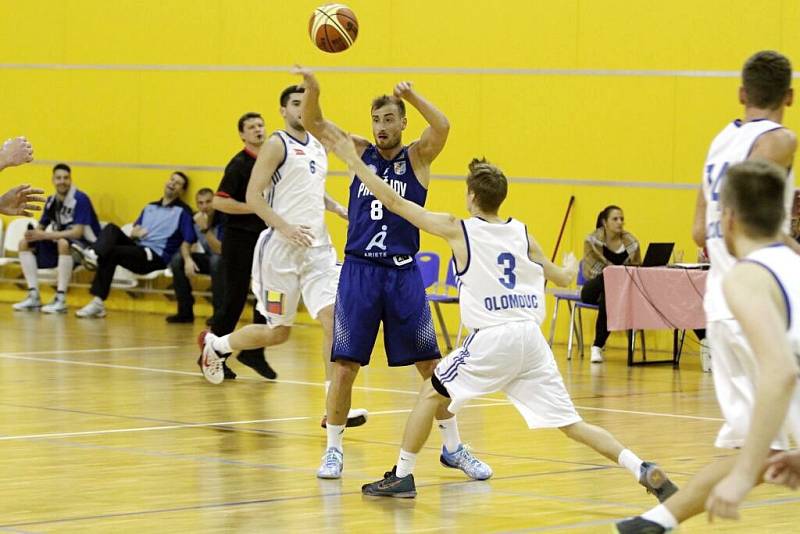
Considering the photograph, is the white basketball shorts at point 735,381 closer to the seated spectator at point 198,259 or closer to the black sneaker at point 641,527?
the black sneaker at point 641,527

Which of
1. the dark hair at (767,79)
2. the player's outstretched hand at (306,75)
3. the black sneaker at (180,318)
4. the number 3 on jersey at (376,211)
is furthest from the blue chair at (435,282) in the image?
the dark hair at (767,79)

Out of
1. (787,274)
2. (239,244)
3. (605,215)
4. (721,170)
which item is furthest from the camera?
(605,215)

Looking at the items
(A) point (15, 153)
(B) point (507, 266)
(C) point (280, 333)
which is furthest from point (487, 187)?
(C) point (280, 333)

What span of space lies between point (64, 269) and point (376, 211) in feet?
34.1

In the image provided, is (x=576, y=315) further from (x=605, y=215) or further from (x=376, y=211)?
(x=376, y=211)

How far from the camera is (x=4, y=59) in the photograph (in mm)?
18734

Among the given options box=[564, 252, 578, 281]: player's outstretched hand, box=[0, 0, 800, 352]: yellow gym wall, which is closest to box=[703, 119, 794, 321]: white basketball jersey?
box=[564, 252, 578, 281]: player's outstretched hand

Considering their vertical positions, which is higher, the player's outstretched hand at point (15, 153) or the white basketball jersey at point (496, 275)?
the player's outstretched hand at point (15, 153)

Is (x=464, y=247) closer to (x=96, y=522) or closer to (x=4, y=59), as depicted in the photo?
(x=96, y=522)

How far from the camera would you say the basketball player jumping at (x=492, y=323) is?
629 centimetres

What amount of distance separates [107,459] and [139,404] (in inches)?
87.4

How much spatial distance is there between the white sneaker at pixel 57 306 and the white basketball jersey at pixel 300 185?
8.03m

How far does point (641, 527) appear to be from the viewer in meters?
4.42

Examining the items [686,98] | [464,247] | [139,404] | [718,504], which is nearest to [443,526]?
[464,247]
